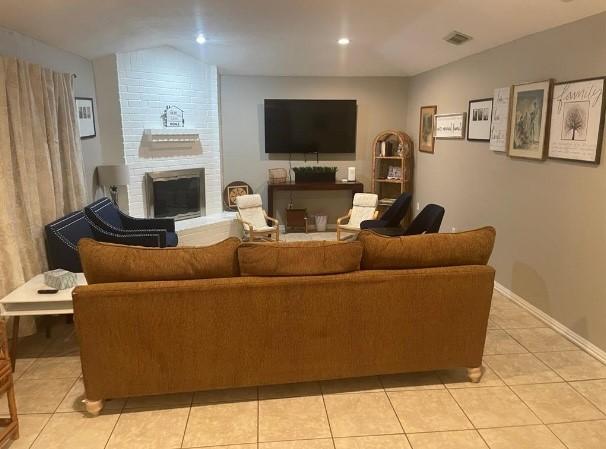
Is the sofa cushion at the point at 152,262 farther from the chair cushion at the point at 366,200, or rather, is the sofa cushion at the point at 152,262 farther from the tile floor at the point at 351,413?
the chair cushion at the point at 366,200

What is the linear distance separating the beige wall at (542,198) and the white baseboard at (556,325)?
5 cm

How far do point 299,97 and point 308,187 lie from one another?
1.44 meters

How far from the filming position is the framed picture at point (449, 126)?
525cm

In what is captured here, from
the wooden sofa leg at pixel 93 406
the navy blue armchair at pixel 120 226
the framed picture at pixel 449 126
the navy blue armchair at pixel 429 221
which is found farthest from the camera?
the framed picture at pixel 449 126

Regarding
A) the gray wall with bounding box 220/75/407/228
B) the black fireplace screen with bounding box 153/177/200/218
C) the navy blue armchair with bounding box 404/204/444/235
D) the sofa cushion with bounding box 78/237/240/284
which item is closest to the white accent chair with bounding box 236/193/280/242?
the black fireplace screen with bounding box 153/177/200/218

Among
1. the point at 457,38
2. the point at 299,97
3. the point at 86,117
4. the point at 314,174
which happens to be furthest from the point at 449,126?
the point at 86,117

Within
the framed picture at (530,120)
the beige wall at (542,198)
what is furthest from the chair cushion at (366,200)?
the framed picture at (530,120)

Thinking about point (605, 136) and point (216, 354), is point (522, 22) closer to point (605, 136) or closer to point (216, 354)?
point (605, 136)

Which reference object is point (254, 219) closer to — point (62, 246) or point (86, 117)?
point (86, 117)

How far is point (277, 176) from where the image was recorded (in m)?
6.95

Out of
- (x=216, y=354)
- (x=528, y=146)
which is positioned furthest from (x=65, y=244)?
(x=528, y=146)

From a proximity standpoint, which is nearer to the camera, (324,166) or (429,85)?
(429,85)

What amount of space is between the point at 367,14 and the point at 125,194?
11.5 feet

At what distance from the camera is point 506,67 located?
169 inches
